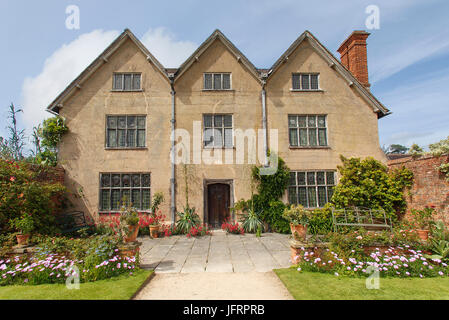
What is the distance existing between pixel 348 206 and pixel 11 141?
3012 cm

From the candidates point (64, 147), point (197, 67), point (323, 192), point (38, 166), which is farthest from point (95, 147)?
point (323, 192)

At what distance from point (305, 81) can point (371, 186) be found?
6.44 metres

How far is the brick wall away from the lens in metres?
9.67

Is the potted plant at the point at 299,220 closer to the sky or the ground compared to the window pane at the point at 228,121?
closer to the ground

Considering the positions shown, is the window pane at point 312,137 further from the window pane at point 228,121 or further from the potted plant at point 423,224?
the potted plant at point 423,224

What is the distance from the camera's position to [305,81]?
13.6 metres

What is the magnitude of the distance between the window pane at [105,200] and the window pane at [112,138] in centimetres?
242

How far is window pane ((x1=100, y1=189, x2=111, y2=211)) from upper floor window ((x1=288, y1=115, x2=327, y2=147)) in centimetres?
978

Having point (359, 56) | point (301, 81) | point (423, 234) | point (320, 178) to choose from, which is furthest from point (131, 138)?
point (359, 56)

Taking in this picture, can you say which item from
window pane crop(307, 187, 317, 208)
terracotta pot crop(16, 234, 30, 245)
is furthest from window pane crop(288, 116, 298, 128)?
terracotta pot crop(16, 234, 30, 245)

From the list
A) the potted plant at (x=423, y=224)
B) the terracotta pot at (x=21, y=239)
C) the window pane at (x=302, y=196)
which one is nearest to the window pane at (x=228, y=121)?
the window pane at (x=302, y=196)

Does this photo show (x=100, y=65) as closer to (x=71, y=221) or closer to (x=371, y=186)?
(x=71, y=221)

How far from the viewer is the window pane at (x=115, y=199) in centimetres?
1223

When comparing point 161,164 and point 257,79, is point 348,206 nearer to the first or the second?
point 257,79
